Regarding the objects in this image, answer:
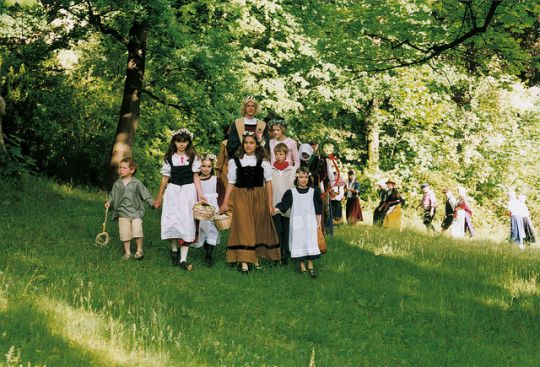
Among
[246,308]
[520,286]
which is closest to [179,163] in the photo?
[246,308]

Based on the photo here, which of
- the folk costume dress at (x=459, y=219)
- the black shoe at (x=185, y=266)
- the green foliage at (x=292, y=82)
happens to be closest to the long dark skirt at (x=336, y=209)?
the folk costume dress at (x=459, y=219)

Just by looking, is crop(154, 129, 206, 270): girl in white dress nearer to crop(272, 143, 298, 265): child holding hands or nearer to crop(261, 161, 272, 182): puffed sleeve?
crop(261, 161, 272, 182): puffed sleeve

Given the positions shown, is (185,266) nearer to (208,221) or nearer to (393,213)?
(208,221)

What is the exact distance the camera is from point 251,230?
9.98 m

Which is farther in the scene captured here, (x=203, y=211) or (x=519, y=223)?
(x=519, y=223)

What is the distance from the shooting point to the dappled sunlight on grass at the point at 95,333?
5.36 m

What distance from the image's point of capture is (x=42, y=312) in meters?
6.21

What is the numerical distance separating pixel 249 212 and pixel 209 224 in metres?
0.72

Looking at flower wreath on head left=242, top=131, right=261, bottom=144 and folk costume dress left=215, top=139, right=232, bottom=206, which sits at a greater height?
flower wreath on head left=242, top=131, right=261, bottom=144

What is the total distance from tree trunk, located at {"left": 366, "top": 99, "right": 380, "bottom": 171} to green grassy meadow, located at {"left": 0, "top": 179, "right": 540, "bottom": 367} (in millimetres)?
17821

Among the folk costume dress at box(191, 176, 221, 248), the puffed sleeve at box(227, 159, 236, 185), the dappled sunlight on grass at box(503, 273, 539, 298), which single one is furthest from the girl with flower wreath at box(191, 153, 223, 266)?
the dappled sunlight on grass at box(503, 273, 539, 298)

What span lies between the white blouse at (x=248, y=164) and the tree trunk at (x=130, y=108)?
701cm

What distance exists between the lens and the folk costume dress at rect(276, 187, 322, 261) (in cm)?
988

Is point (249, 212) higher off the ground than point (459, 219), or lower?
higher
